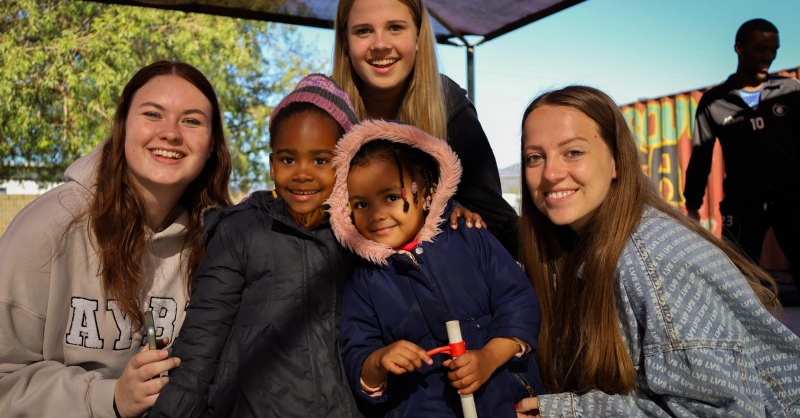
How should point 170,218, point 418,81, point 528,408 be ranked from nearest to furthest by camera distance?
point 528,408, point 170,218, point 418,81

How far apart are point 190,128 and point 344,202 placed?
78 centimetres

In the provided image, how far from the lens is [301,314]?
222 cm

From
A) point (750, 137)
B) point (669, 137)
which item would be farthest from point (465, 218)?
point (669, 137)

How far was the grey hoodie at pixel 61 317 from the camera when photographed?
222 centimetres

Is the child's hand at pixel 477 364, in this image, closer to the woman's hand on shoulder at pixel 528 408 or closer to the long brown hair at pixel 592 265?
the woman's hand on shoulder at pixel 528 408

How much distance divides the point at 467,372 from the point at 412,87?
62.2 inches

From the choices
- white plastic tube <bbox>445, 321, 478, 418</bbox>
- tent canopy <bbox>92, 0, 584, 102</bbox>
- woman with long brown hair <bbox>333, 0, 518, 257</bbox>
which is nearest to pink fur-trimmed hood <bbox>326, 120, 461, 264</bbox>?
white plastic tube <bbox>445, 321, 478, 418</bbox>

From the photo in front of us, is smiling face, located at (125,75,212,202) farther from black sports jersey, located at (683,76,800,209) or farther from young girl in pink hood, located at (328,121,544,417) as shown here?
black sports jersey, located at (683,76,800,209)

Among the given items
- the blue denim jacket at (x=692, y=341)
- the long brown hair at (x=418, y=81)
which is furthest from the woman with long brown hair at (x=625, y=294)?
the long brown hair at (x=418, y=81)

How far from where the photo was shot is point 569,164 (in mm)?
2334

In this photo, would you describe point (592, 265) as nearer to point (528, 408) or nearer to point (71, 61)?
point (528, 408)

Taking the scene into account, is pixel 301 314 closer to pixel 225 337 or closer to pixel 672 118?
pixel 225 337

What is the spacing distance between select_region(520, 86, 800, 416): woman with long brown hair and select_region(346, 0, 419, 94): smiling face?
27.9 inches

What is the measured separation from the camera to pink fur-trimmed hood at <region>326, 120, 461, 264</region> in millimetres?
2215
